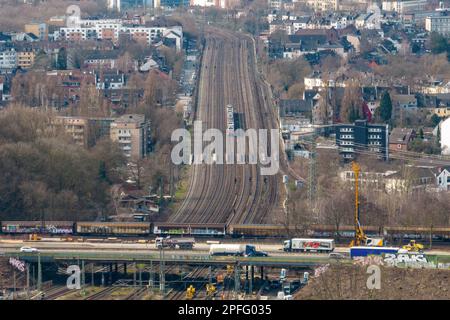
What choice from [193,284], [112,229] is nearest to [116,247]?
[112,229]

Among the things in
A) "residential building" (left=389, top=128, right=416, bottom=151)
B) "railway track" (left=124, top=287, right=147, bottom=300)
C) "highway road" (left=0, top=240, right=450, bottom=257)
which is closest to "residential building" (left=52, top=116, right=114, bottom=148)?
"residential building" (left=389, top=128, right=416, bottom=151)

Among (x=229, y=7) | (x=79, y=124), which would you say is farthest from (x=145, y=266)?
(x=229, y=7)

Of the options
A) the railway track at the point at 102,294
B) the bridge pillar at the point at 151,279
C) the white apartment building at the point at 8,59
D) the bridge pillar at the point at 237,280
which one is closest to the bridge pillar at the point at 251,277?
the bridge pillar at the point at 237,280

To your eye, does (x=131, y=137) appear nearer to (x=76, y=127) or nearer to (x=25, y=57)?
(x=76, y=127)

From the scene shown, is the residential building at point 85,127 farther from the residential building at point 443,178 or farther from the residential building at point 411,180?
the residential building at point 443,178

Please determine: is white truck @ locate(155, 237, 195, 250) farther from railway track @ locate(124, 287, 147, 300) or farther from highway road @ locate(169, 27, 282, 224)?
highway road @ locate(169, 27, 282, 224)

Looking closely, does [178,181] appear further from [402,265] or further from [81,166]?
[402,265]
